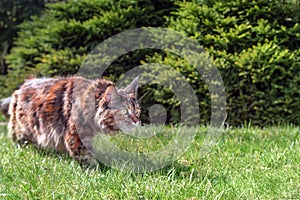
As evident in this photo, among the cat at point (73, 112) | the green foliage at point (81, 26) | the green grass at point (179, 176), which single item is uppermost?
the green foliage at point (81, 26)

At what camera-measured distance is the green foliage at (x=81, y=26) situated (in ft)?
20.1

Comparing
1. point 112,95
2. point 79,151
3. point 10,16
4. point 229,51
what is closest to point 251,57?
point 229,51

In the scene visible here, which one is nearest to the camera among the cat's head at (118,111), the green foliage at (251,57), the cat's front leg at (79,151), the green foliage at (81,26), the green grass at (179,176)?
the green grass at (179,176)

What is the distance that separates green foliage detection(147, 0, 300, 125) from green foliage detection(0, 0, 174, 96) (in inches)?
37.0

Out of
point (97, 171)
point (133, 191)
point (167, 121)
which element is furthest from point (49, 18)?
point (133, 191)

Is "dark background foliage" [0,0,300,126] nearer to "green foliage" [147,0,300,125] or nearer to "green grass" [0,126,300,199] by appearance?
"green foliage" [147,0,300,125]

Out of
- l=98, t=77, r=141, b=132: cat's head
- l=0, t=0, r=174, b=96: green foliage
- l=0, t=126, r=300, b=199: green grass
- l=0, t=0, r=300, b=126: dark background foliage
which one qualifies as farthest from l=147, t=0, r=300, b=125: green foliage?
l=98, t=77, r=141, b=132: cat's head

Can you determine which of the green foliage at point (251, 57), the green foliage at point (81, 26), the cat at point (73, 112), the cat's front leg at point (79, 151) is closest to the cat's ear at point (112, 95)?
the cat at point (73, 112)

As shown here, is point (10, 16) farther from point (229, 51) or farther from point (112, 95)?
point (112, 95)

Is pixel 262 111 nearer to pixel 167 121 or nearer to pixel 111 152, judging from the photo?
pixel 167 121

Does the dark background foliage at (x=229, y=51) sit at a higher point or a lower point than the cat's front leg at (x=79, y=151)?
higher

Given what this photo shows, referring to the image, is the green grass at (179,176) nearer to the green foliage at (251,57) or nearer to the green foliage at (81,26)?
the green foliage at (251,57)

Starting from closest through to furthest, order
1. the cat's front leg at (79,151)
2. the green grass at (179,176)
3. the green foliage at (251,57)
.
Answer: the green grass at (179,176) → the cat's front leg at (79,151) → the green foliage at (251,57)

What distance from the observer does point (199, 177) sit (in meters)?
2.90
